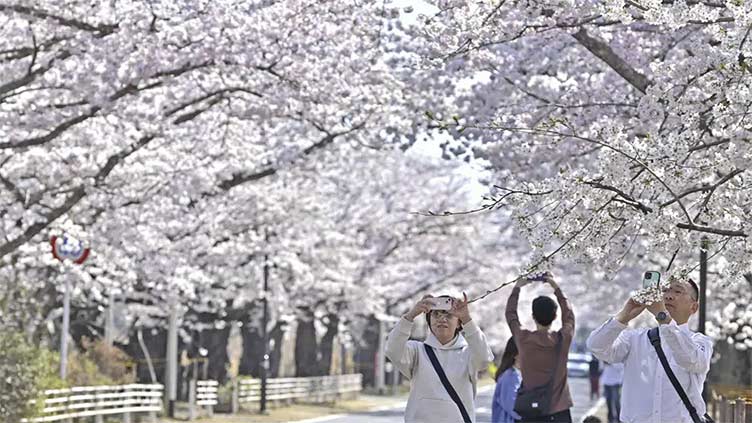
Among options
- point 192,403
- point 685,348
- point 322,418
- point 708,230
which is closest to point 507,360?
point 708,230

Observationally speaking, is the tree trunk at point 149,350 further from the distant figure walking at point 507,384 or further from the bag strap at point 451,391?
the bag strap at point 451,391

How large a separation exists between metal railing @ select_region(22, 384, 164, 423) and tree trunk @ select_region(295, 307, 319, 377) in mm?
15122

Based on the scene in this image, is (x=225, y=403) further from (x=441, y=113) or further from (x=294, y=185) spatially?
(x=441, y=113)

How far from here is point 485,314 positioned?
61.6 meters

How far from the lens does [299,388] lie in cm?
3766

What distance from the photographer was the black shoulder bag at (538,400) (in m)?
9.79

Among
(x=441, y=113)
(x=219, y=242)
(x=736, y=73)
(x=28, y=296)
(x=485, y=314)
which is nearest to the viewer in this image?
(x=736, y=73)

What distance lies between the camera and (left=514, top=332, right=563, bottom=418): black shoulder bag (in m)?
9.79

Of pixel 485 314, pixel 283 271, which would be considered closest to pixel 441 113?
pixel 283 271

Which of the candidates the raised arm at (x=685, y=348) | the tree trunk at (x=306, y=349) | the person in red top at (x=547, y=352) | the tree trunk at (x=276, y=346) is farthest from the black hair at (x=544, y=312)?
the tree trunk at (x=276, y=346)

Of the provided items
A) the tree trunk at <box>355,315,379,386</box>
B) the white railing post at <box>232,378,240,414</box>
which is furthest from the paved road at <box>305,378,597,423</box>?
the tree trunk at <box>355,315,379,386</box>

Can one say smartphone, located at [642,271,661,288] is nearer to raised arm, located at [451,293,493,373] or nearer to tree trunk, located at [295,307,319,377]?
raised arm, located at [451,293,493,373]

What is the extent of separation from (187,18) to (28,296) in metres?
9.67

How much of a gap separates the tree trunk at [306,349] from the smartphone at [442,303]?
→ 3323 cm
